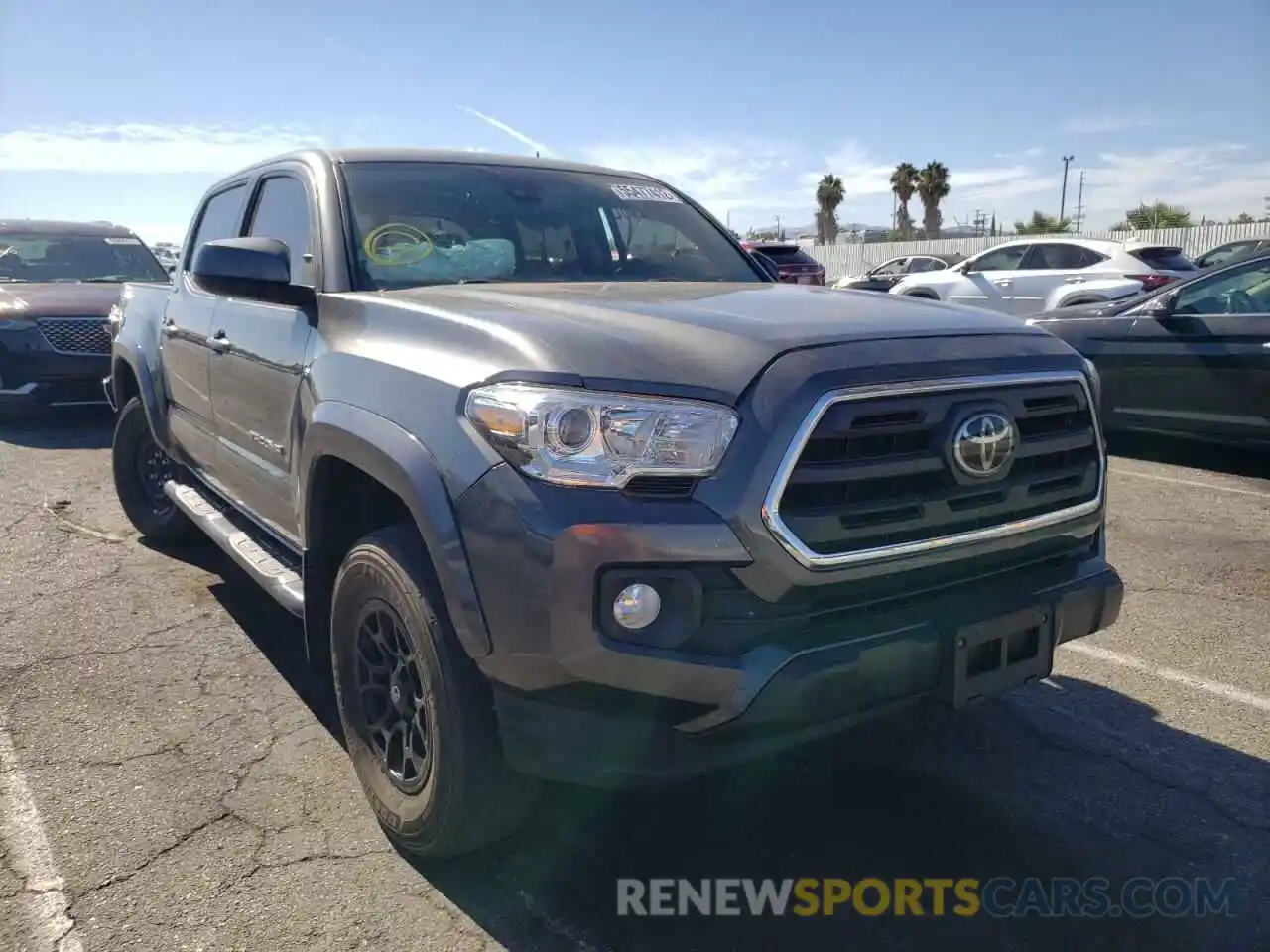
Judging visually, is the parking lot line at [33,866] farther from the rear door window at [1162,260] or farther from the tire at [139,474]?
the rear door window at [1162,260]

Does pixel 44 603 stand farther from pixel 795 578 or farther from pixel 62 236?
pixel 62 236

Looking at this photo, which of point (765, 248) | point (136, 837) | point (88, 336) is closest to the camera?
point (136, 837)

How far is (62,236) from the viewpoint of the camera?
10.5m

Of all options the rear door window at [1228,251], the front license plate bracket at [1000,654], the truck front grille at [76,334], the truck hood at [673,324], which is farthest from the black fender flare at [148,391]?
the rear door window at [1228,251]

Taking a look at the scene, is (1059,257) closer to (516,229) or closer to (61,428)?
(61,428)

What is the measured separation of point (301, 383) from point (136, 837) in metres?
1.37

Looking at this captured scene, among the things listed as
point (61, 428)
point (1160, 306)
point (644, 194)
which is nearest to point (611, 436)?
point (644, 194)

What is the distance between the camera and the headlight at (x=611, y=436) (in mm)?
2221

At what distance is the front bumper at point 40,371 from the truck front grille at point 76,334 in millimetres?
43

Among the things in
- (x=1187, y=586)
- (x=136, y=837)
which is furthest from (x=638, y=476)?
(x=1187, y=586)

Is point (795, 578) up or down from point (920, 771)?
up

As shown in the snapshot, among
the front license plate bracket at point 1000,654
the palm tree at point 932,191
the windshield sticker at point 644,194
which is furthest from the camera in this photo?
the palm tree at point 932,191

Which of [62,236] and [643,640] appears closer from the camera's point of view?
[643,640]

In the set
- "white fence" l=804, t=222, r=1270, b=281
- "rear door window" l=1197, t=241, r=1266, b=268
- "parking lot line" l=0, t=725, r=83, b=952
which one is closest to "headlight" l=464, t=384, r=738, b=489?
"parking lot line" l=0, t=725, r=83, b=952
